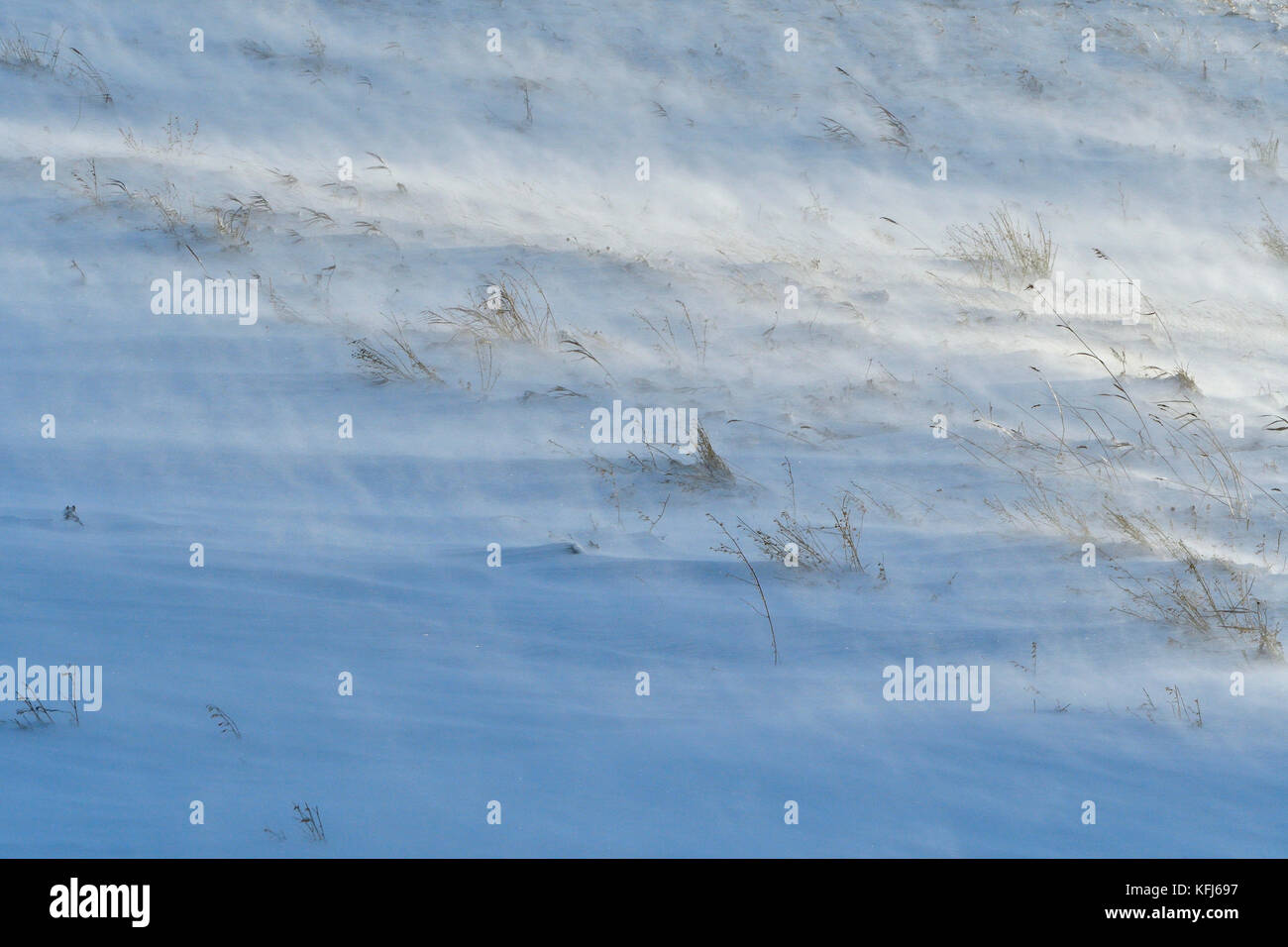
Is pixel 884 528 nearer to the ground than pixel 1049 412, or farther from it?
nearer to the ground

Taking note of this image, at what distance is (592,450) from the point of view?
5.27 metres

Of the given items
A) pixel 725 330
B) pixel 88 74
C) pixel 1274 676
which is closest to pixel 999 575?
pixel 1274 676

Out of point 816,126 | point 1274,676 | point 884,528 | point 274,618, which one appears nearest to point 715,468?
point 884,528

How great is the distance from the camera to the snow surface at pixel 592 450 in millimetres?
3398

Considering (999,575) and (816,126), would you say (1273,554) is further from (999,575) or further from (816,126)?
(816,126)

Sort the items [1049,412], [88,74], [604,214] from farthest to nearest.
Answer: [88,74] → [604,214] → [1049,412]

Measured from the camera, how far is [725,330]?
252 inches

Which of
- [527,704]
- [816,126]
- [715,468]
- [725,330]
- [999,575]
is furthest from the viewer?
[816,126]

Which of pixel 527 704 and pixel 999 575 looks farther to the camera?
pixel 999 575

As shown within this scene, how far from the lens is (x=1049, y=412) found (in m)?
5.65

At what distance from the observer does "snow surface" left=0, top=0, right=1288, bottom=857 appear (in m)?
3.40

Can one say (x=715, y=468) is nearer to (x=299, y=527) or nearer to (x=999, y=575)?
(x=999, y=575)
